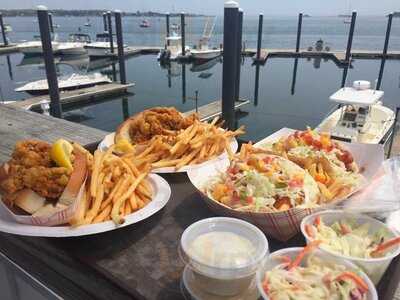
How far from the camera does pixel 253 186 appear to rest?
160cm

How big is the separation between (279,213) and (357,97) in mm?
13573

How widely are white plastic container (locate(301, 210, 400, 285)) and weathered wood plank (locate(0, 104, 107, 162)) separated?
4964 mm

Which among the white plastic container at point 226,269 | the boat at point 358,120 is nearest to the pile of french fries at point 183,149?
the white plastic container at point 226,269

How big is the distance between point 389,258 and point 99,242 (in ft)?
3.87

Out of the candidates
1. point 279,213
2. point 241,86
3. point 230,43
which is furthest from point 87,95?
point 279,213

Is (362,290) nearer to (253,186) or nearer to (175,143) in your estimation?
(253,186)

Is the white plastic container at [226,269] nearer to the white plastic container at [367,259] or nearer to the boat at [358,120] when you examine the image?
the white plastic container at [367,259]

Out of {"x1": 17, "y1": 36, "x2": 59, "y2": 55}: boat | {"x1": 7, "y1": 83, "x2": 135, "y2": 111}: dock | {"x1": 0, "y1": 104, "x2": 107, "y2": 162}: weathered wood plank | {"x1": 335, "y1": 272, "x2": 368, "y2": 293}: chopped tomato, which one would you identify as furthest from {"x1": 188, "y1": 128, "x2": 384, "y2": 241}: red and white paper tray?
{"x1": 17, "y1": 36, "x2": 59, "y2": 55}: boat

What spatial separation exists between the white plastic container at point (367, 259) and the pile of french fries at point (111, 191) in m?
0.85

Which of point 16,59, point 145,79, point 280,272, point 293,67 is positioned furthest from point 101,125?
point 16,59

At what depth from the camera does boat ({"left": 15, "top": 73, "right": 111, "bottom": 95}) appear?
20516mm

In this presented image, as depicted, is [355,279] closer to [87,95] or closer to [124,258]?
[124,258]

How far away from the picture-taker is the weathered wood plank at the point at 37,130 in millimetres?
5965

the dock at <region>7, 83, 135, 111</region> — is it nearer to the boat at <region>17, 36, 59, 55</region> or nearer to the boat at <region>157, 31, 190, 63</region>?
the boat at <region>157, 31, 190, 63</region>
